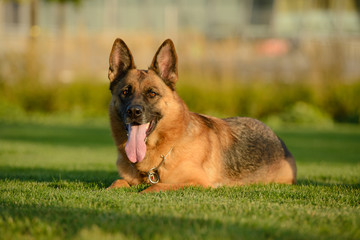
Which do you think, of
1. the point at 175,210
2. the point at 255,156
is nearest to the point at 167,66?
the point at 255,156

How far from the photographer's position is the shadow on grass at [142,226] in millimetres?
3186

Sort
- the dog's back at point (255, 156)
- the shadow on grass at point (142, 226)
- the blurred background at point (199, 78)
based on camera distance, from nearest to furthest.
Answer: the shadow on grass at point (142, 226) < the dog's back at point (255, 156) < the blurred background at point (199, 78)

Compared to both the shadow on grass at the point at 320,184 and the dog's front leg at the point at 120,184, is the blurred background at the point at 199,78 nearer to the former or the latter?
the shadow on grass at the point at 320,184

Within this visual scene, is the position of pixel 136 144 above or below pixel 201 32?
below

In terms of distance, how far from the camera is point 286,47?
99.6ft

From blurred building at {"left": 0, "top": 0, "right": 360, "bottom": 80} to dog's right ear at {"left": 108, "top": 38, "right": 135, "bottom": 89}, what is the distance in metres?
14.3

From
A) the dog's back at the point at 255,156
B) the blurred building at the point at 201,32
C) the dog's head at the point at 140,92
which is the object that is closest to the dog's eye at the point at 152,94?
the dog's head at the point at 140,92

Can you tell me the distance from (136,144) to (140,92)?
24.1 inches

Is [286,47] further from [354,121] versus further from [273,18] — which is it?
[354,121]

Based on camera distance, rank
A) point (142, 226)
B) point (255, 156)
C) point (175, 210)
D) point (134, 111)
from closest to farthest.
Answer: point (142, 226)
point (175, 210)
point (134, 111)
point (255, 156)

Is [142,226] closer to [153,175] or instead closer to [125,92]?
[153,175]

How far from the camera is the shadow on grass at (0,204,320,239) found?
10.5 feet

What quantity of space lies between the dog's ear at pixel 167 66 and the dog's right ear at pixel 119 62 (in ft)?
1.00

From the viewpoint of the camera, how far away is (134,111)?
516 centimetres
